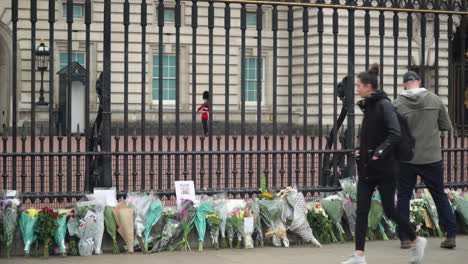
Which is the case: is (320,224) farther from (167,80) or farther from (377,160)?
(167,80)

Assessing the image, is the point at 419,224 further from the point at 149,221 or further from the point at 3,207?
the point at 3,207

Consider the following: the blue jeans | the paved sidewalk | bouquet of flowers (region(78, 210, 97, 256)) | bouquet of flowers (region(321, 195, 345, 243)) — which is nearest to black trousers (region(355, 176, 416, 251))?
the paved sidewalk

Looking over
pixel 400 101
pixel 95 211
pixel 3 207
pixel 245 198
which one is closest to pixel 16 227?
pixel 3 207

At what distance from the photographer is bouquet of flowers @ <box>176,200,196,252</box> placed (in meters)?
8.91

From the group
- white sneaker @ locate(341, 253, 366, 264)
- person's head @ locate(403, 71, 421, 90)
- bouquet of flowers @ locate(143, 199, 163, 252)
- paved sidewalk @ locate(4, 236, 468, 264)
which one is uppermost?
person's head @ locate(403, 71, 421, 90)

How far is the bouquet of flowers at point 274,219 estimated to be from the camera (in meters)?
9.22

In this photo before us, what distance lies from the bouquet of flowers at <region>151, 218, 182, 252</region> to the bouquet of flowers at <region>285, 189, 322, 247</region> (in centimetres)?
126

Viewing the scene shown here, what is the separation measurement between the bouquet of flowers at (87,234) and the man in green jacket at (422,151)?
129 inches

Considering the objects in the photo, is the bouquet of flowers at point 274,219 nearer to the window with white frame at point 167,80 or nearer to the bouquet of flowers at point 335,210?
the bouquet of flowers at point 335,210

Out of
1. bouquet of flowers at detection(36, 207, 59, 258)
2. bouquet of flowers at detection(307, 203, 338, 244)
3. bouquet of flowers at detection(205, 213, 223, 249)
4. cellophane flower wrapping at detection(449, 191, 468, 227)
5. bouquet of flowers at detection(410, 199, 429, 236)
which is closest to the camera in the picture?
bouquet of flowers at detection(36, 207, 59, 258)

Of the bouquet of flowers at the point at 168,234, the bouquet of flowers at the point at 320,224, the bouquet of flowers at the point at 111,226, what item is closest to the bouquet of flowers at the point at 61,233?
the bouquet of flowers at the point at 111,226

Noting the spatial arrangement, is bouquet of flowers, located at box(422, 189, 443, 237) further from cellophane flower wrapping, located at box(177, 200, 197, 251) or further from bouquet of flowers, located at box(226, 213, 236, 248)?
cellophane flower wrapping, located at box(177, 200, 197, 251)

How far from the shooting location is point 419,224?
32.7 ft

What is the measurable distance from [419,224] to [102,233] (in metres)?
3.74
